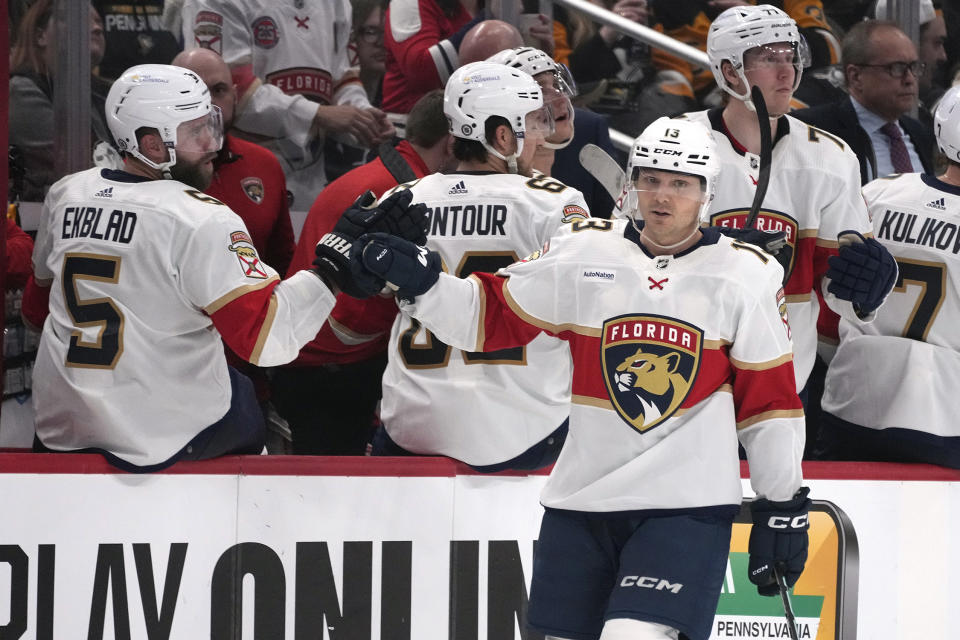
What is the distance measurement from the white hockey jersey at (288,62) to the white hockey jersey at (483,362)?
1.20 meters

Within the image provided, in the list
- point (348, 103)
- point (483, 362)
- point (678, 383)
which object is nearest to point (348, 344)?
point (483, 362)

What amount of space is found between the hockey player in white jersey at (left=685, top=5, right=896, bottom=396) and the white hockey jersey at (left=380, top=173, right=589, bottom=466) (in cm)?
66

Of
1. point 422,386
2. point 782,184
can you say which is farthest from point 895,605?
point 422,386

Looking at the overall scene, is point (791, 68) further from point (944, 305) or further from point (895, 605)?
point (895, 605)

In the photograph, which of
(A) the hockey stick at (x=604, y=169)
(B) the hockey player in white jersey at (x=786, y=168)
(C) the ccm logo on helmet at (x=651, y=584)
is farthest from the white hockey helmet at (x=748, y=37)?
(C) the ccm logo on helmet at (x=651, y=584)

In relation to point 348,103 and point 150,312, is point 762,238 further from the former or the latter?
point 348,103

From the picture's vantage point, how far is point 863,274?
4137 millimetres

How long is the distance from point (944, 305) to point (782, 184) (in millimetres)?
650

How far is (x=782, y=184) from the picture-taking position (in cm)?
442

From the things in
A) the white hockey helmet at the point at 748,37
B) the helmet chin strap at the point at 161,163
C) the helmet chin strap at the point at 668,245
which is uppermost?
the white hockey helmet at the point at 748,37

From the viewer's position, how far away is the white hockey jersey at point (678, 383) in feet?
10.5

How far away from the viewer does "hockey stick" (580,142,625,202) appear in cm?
459

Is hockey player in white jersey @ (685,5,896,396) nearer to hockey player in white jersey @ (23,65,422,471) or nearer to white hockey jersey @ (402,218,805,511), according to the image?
white hockey jersey @ (402,218,805,511)

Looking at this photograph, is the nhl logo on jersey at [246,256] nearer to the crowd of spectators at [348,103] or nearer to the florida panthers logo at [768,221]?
the crowd of spectators at [348,103]
